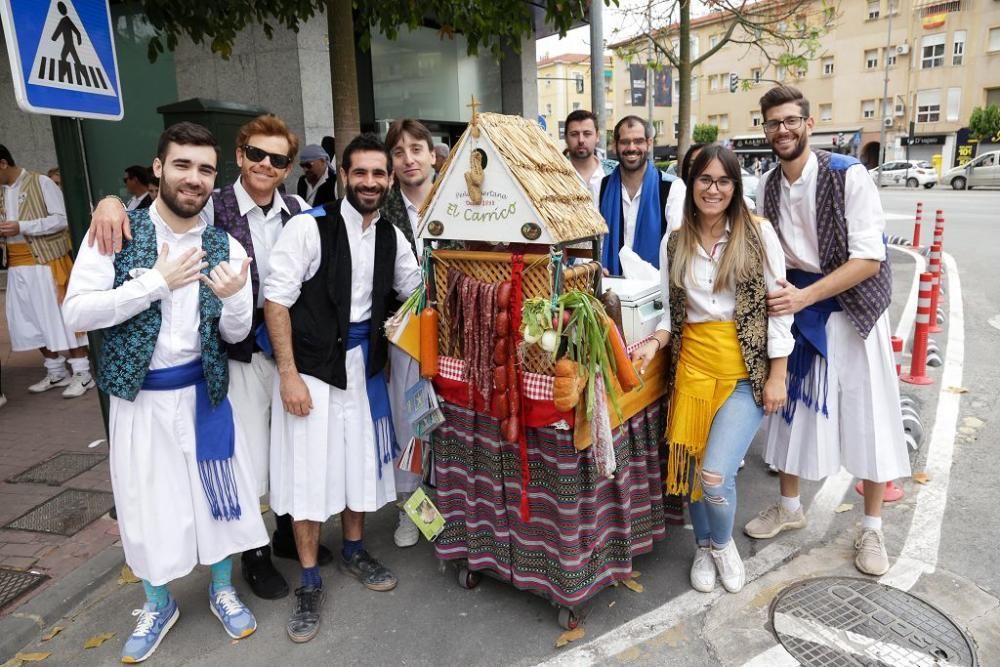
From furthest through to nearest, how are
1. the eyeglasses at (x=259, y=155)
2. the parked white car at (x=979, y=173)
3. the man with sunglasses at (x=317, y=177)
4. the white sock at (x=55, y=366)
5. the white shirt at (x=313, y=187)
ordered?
the parked white car at (x=979, y=173) → the white sock at (x=55, y=366) → the white shirt at (x=313, y=187) → the man with sunglasses at (x=317, y=177) → the eyeglasses at (x=259, y=155)

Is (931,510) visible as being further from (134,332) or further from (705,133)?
(705,133)

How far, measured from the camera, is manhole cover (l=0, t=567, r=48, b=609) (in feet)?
11.0

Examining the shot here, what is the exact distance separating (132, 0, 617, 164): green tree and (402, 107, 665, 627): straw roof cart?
6.11 ft

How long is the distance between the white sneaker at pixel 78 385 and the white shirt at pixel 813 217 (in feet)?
20.0

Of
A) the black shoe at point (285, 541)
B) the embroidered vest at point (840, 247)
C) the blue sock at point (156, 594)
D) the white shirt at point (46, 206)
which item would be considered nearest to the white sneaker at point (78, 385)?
the white shirt at point (46, 206)

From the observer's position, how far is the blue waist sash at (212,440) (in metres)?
2.84

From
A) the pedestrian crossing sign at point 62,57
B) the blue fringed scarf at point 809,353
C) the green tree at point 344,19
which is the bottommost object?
the blue fringed scarf at point 809,353

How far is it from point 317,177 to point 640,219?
323 centimetres

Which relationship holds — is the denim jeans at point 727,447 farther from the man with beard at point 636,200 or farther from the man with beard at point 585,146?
the man with beard at point 585,146

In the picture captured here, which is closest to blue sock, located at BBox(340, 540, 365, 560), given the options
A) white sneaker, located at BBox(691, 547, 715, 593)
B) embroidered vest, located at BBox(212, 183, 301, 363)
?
embroidered vest, located at BBox(212, 183, 301, 363)

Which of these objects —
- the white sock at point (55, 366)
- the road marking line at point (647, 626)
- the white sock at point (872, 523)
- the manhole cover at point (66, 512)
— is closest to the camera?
the road marking line at point (647, 626)

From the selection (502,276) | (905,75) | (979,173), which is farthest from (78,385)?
(905,75)

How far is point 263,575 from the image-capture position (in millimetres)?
3367

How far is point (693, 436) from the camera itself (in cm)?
317
